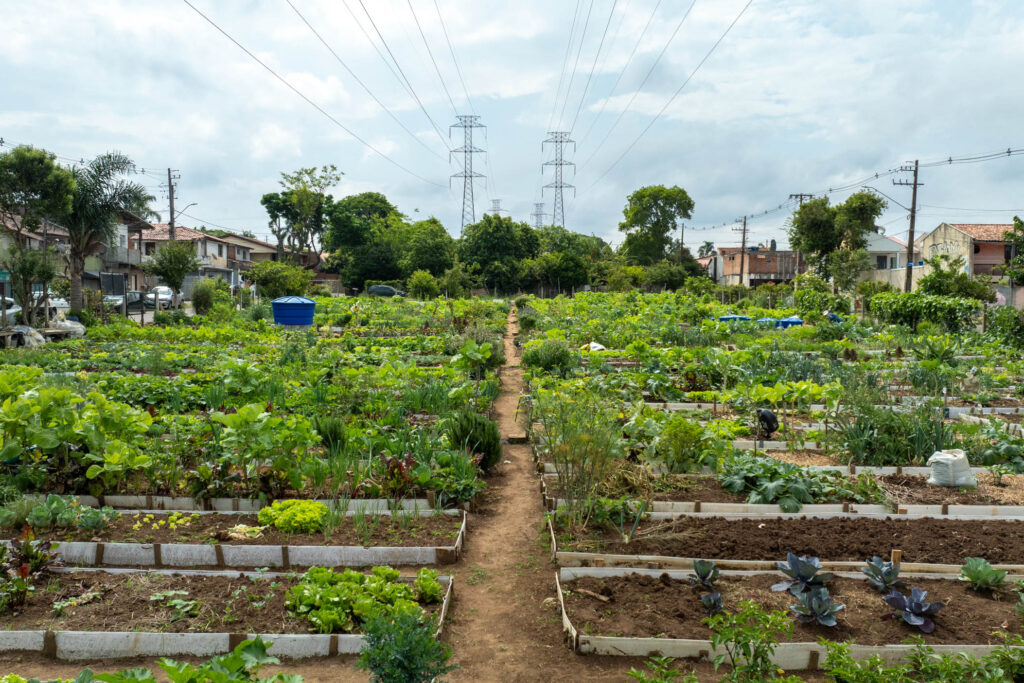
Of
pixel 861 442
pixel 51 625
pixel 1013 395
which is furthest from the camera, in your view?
pixel 1013 395

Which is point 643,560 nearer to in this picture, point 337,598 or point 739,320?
point 337,598

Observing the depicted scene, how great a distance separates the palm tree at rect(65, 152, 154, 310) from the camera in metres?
21.1

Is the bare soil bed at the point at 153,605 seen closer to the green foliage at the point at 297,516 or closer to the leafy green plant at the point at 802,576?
the green foliage at the point at 297,516

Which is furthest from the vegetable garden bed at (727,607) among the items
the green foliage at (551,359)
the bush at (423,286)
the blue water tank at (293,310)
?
the bush at (423,286)

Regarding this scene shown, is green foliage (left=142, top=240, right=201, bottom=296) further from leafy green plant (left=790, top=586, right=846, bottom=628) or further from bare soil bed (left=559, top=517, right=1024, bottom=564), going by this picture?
leafy green plant (left=790, top=586, right=846, bottom=628)

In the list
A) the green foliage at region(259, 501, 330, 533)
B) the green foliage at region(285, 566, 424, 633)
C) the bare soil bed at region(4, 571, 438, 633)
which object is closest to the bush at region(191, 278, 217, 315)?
the green foliage at region(259, 501, 330, 533)

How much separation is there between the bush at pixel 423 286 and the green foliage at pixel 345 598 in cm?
2675

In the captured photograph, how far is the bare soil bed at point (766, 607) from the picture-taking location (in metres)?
3.46

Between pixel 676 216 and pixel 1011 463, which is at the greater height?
pixel 676 216

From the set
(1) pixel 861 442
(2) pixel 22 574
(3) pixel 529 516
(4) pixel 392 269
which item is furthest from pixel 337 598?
(4) pixel 392 269

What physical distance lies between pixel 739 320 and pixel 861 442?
1204 cm

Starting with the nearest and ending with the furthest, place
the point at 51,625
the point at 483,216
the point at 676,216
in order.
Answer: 1. the point at 51,625
2. the point at 483,216
3. the point at 676,216

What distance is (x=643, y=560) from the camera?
13.9 ft

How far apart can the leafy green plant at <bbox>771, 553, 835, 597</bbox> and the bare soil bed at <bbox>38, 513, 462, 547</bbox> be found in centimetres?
209
